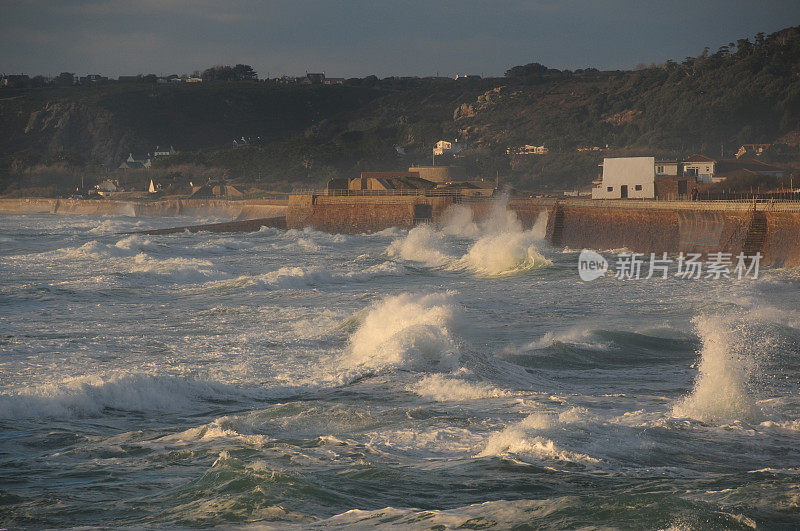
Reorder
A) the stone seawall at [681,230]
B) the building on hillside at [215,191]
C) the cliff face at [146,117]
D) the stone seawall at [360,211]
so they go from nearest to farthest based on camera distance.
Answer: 1. the stone seawall at [681,230]
2. the stone seawall at [360,211]
3. the building on hillside at [215,191]
4. the cliff face at [146,117]

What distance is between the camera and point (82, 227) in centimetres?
6688

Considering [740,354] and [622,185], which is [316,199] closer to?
[622,185]

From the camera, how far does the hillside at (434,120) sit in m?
96.1

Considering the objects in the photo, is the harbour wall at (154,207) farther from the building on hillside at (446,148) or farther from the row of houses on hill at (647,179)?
the building on hillside at (446,148)

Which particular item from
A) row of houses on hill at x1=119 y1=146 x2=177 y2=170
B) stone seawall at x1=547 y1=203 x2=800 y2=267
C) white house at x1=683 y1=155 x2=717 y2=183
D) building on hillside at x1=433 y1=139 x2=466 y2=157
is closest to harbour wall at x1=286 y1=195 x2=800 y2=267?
stone seawall at x1=547 y1=203 x2=800 y2=267

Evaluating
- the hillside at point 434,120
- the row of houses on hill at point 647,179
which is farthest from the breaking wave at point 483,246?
the hillside at point 434,120

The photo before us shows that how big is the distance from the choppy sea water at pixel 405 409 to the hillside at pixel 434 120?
69983mm

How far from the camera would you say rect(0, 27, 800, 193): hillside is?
315ft

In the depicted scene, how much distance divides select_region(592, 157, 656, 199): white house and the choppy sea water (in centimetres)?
2153

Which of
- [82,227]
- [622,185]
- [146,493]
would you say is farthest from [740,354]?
[82,227]

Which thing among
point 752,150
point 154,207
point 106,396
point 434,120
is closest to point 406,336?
point 106,396

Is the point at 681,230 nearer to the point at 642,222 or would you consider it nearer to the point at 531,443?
the point at 642,222

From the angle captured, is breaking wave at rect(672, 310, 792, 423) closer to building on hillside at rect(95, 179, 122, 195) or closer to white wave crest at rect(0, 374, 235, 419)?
white wave crest at rect(0, 374, 235, 419)

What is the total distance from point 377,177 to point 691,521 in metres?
58.7
